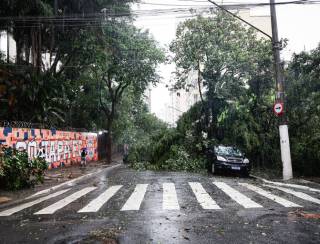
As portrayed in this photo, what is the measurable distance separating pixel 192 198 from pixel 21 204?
5.09 metres

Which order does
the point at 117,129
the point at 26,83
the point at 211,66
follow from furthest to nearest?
the point at 117,129 < the point at 211,66 < the point at 26,83

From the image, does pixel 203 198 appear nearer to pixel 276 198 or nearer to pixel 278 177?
pixel 276 198

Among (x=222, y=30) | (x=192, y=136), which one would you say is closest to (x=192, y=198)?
(x=192, y=136)

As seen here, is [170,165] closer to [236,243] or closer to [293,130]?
[293,130]

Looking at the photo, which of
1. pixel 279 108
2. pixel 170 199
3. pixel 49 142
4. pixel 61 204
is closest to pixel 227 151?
pixel 279 108

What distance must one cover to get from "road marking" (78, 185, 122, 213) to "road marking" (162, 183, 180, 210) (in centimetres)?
168

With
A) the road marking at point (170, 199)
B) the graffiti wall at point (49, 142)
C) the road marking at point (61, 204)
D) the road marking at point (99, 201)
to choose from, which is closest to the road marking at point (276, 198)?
the road marking at point (170, 199)

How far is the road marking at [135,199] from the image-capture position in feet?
30.1

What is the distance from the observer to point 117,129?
46.8 meters

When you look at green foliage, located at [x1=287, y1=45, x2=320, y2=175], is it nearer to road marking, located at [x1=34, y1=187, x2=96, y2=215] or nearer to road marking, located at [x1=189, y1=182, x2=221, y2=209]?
road marking, located at [x1=189, y1=182, x2=221, y2=209]

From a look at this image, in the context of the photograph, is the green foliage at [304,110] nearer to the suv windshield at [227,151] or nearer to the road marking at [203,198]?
the suv windshield at [227,151]

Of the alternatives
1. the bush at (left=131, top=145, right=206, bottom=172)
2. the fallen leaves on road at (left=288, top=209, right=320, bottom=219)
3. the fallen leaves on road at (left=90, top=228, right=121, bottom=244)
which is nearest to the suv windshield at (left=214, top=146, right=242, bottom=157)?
the bush at (left=131, top=145, right=206, bottom=172)

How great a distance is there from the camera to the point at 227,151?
20.1 metres

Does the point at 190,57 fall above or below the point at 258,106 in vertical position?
above
